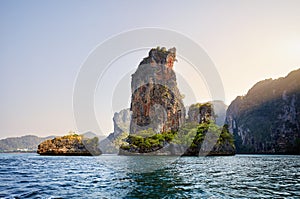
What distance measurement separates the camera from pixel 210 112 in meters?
147

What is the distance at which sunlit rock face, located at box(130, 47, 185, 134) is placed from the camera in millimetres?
169750

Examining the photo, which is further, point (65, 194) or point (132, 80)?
point (132, 80)

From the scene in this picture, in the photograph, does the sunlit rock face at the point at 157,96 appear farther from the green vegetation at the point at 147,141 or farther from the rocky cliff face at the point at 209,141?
the rocky cliff face at the point at 209,141

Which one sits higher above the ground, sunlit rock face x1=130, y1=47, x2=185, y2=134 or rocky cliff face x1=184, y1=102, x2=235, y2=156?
sunlit rock face x1=130, y1=47, x2=185, y2=134

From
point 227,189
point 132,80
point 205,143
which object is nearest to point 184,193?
point 227,189

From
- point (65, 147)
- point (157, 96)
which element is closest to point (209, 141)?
point (157, 96)

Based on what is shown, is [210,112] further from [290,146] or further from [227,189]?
[227,189]

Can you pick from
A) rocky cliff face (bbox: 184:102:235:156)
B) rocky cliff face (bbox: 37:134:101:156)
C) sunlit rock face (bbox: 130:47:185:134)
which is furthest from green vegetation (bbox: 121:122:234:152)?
rocky cliff face (bbox: 37:134:101:156)

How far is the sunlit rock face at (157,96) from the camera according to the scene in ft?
557

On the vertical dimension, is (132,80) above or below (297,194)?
above

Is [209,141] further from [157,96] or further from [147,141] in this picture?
[157,96]

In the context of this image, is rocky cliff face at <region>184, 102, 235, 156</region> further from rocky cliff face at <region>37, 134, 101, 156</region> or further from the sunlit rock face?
rocky cliff face at <region>37, 134, 101, 156</region>

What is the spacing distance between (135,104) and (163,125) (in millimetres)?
28571

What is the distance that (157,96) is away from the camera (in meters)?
174
